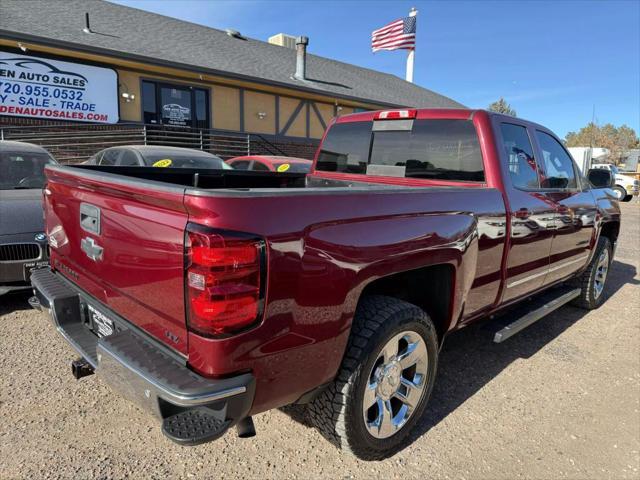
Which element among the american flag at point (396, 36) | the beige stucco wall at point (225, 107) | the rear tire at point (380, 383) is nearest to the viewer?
the rear tire at point (380, 383)

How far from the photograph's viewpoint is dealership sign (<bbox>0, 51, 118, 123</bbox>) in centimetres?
1191

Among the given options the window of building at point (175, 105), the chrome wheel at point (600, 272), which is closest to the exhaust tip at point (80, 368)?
the chrome wheel at point (600, 272)

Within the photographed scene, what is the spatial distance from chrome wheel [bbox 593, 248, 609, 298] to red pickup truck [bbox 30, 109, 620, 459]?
5.89ft

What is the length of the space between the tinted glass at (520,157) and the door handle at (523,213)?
18cm

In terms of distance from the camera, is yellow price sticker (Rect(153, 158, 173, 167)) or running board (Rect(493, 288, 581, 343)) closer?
running board (Rect(493, 288, 581, 343))

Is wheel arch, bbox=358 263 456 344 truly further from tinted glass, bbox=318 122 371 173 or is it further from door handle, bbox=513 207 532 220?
tinted glass, bbox=318 122 371 173

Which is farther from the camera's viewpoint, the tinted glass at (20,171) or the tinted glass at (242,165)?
the tinted glass at (242,165)

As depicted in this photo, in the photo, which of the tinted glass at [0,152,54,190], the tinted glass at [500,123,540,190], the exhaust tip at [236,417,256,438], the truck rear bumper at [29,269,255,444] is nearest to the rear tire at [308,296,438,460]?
the exhaust tip at [236,417,256,438]

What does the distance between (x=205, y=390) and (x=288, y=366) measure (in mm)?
380

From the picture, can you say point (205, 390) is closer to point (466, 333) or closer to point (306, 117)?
point (466, 333)

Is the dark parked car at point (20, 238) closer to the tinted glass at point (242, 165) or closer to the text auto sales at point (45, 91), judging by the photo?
the tinted glass at point (242, 165)

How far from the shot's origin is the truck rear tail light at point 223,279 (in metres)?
1.66

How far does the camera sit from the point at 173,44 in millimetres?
15383

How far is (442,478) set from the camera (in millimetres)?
2369
